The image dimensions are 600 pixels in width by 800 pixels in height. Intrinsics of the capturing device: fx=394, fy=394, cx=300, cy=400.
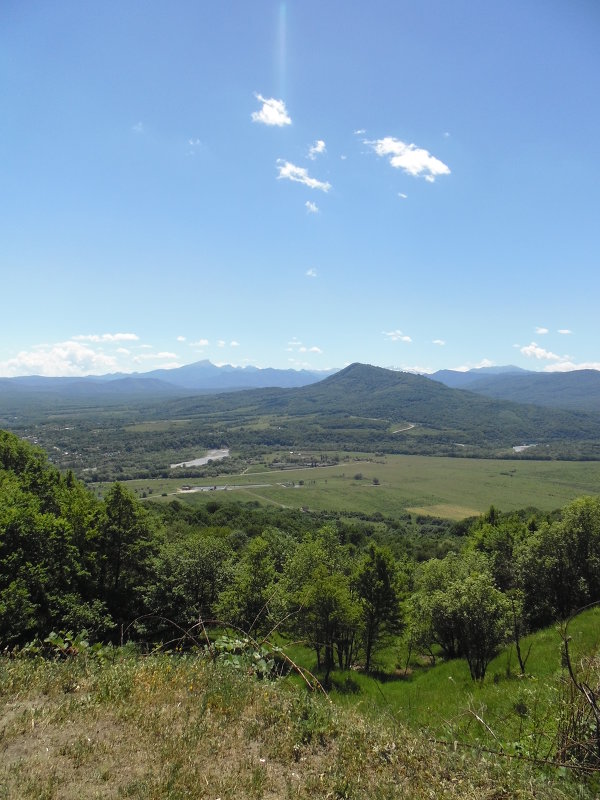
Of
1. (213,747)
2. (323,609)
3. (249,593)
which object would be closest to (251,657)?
(213,747)

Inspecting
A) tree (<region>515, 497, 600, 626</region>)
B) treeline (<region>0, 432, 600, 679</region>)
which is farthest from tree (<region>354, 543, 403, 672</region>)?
tree (<region>515, 497, 600, 626</region>)

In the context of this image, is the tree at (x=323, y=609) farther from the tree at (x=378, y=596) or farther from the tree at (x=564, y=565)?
the tree at (x=564, y=565)

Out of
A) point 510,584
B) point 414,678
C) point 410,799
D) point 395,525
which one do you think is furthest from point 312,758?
point 395,525

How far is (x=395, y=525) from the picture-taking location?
11219 cm

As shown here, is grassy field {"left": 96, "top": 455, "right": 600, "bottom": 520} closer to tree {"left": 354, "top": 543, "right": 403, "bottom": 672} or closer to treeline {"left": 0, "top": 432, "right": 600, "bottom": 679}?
treeline {"left": 0, "top": 432, "right": 600, "bottom": 679}

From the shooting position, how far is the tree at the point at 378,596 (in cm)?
2672

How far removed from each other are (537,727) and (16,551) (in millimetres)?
20609

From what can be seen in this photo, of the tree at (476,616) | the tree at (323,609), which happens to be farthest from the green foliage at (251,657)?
the tree at (476,616)

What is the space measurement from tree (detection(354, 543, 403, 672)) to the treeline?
74 millimetres

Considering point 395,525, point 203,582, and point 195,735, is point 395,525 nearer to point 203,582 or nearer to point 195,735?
point 203,582

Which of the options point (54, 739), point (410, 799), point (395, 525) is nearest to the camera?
point (410, 799)

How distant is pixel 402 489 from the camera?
16500cm

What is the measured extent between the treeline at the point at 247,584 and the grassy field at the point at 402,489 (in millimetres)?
100735

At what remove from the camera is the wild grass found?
4.87 m
